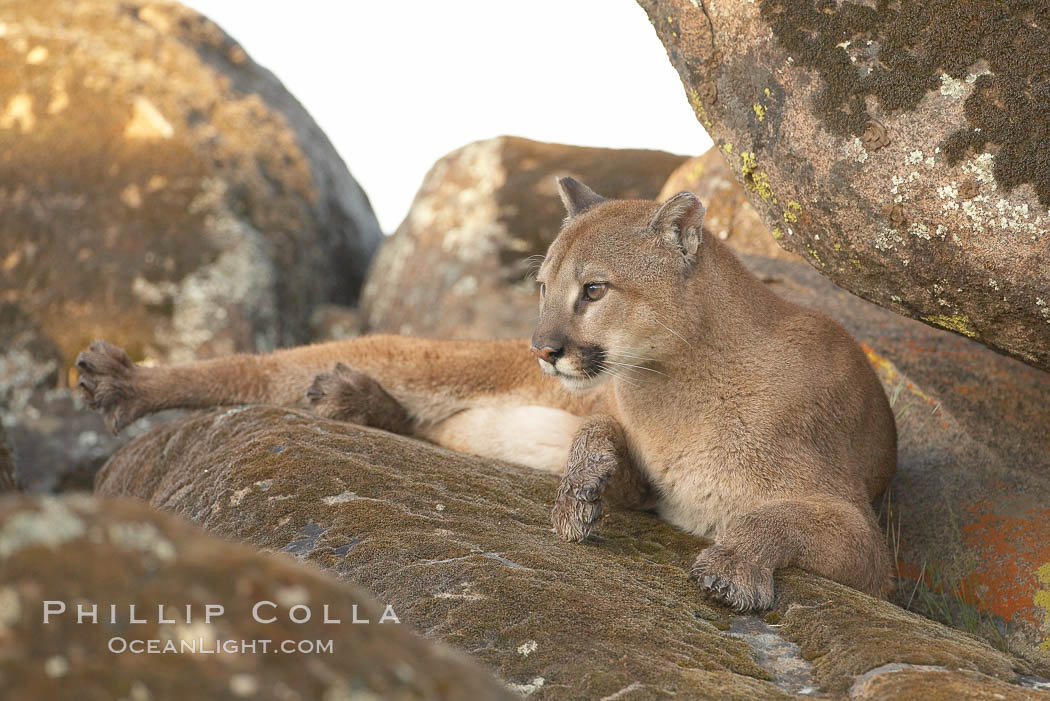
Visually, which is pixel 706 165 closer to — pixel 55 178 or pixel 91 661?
pixel 55 178

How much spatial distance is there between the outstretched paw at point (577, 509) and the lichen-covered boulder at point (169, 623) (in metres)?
3.20

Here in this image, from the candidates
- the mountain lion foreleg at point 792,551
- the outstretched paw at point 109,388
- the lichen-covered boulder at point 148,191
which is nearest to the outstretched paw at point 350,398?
the outstretched paw at point 109,388

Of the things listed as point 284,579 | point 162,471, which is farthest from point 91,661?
point 162,471

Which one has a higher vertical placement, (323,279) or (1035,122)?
(1035,122)

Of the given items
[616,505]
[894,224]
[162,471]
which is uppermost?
[894,224]

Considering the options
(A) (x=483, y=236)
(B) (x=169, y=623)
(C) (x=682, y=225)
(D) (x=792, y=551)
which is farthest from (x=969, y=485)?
(A) (x=483, y=236)

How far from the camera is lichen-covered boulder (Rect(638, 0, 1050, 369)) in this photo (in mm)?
4488

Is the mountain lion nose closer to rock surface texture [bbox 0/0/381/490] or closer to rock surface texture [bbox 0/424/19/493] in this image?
rock surface texture [bbox 0/424/19/493]

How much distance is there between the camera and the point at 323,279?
39.6 ft

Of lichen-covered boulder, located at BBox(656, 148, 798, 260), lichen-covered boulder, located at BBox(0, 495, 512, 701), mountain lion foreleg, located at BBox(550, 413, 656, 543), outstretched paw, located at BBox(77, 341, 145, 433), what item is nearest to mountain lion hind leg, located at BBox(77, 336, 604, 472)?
outstretched paw, located at BBox(77, 341, 145, 433)

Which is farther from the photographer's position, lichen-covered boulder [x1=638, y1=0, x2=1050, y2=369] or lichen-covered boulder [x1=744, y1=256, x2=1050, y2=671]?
lichen-covered boulder [x1=744, y1=256, x2=1050, y2=671]

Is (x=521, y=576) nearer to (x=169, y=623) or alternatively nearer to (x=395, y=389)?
(x=169, y=623)

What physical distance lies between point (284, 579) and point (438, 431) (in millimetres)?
5543

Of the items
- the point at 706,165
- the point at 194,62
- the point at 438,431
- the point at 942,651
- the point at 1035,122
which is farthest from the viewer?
the point at 194,62
